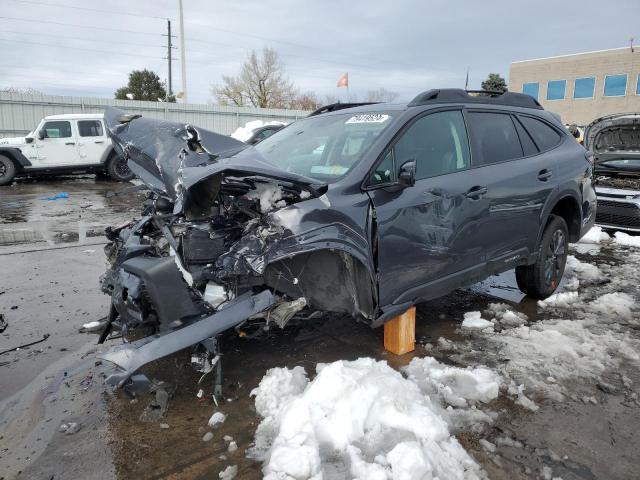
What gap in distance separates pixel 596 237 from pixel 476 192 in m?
5.03

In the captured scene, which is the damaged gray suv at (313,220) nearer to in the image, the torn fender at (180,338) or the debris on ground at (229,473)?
the torn fender at (180,338)

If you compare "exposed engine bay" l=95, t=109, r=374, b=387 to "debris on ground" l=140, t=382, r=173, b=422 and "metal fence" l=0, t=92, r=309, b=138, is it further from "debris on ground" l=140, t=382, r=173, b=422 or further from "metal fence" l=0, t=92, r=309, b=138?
"metal fence" l=0, t=92, r=309, b=138

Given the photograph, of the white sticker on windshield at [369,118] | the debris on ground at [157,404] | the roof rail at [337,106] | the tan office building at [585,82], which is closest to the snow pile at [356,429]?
the debris on ground at [157,404]

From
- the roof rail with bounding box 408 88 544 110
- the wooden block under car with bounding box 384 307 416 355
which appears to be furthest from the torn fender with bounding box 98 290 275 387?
the roof rail with bounding box 408 88 544 110

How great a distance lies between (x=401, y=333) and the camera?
3574 mm

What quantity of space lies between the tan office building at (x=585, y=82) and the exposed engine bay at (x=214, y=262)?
3804 cm

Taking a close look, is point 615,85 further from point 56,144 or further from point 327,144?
point 327,144

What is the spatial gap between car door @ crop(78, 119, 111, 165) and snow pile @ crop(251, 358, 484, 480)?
46.5ft

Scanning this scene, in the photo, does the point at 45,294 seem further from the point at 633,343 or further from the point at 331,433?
the point at 633,343

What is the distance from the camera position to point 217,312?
9.11 ft

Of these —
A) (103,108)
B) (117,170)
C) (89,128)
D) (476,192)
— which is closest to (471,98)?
(476,192)

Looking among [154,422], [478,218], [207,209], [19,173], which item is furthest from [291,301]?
[19,173]

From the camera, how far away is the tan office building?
34625 mm

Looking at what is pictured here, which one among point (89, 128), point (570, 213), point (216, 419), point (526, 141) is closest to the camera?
point (216, 419)
